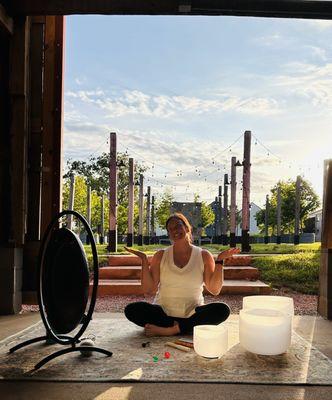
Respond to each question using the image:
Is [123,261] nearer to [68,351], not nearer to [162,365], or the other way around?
[68,351]

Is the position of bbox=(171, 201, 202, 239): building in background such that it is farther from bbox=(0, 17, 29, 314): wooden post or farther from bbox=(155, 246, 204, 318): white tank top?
bbox=(155, 246, 204, 318): white tank top

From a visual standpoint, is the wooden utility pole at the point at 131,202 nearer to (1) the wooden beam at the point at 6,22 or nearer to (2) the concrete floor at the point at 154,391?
(1) the wooden beam at the point at 6,22

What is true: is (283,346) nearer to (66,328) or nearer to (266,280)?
(66,328)

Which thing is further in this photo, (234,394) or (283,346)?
(283,346)

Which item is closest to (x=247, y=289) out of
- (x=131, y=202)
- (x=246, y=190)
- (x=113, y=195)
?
(x=113, y=195)

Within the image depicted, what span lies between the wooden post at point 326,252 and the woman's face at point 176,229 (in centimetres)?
187

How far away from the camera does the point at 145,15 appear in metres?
4.41

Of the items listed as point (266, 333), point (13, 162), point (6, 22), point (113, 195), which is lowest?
point (266, 333)

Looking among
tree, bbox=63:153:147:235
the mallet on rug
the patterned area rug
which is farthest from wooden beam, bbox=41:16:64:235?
tree, bbox=63:153:147:235

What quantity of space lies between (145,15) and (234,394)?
3.44 metres

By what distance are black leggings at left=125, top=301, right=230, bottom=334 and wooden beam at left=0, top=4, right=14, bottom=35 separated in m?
2.85

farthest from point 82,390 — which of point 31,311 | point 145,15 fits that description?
point 145,15

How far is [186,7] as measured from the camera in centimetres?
424

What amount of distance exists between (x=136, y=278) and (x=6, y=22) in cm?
370
